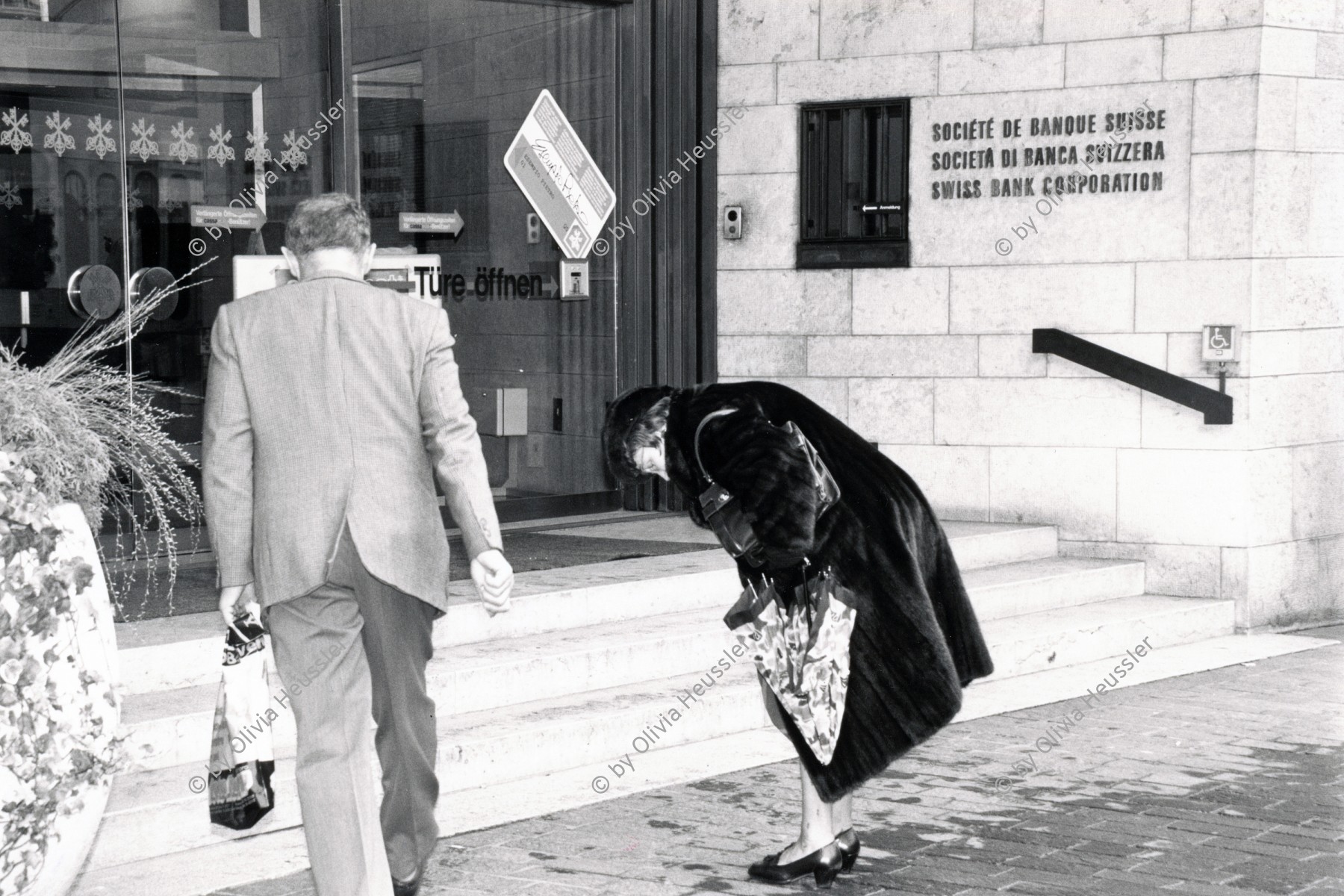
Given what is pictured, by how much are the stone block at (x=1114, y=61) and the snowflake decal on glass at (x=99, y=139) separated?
476 centimetres

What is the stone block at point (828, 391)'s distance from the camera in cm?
973

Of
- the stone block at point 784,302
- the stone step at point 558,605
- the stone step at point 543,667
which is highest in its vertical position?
the stone block at point 784,302

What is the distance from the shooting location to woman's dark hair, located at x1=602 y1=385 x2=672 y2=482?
185 inches

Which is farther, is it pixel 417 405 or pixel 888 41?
pixel 888 41

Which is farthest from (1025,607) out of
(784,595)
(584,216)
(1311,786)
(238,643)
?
(238,643)

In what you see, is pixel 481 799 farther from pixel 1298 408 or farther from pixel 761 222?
pixel 1298 408

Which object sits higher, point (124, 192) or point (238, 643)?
point (124, 192)

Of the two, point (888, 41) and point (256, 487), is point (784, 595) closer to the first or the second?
point (256, 487)

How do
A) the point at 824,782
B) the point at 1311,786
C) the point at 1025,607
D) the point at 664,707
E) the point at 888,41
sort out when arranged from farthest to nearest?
1. the point at 888,41
2. the point at 1025,607
3. the point at 664,707
4. the point at 1311,786
5. the point at 824,782

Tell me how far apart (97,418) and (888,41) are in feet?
20.2

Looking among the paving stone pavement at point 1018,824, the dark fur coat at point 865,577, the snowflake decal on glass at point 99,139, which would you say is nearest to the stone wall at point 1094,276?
the paving stone pavement at point 1018,824

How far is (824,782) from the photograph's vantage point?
15.5ft

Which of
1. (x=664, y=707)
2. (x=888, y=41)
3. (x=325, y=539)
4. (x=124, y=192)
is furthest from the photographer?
(x=888, y=41)

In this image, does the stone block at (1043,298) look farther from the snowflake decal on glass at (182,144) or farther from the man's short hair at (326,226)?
the man's short hair at (326,226)
